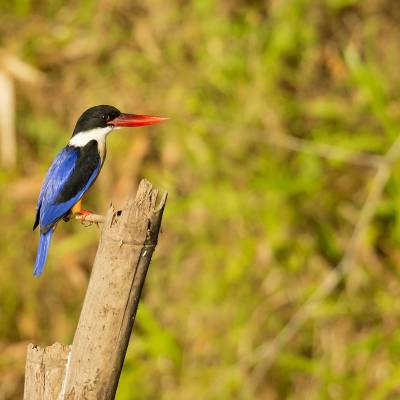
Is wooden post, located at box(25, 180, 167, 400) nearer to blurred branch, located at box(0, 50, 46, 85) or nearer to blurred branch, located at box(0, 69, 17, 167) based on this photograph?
blurred branch, located at box(0, 69, 17, 167)

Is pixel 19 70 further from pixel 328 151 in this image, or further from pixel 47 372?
pixel 47 372

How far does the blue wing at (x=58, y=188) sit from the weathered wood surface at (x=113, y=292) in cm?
51

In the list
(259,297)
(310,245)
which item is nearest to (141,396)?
(259,297)

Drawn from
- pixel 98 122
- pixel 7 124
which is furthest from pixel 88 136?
pixel 7 124

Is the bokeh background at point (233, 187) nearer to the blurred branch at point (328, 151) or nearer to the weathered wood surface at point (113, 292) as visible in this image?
the blurred branch at point (328, 151)

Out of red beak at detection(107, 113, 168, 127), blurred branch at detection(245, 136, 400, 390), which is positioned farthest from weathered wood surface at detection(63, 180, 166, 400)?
blurred branch at detection(245, 136, 400, 390)

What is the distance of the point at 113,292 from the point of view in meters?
2.04

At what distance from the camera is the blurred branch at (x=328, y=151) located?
4547 mm

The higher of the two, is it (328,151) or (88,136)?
(328,151)

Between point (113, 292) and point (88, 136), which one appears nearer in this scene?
point (113, 292)

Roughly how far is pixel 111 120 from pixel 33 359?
0.67 metres

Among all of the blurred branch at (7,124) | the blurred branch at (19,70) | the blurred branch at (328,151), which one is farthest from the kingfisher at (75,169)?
the blurred branch at (19,70)

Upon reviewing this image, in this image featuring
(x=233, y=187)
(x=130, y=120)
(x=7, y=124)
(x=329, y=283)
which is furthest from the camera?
(x=7, y=124)

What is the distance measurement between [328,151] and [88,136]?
226 cm
